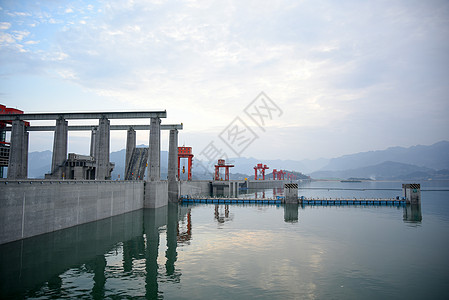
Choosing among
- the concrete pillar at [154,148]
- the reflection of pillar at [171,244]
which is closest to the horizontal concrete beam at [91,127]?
the concrete pillar at [154,148]

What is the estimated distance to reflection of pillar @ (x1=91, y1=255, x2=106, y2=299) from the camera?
18250 mm

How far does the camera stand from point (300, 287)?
1969cm

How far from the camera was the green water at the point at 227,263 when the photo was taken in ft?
62.2

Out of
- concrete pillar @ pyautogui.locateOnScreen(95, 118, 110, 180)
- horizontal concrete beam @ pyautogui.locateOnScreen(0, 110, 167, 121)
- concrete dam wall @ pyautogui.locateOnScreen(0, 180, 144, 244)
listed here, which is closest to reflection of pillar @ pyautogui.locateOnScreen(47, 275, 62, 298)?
concrete dam wall @ pyautogui.locateOnScreen(0, 180, 144, 244)

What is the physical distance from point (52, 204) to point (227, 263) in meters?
22.9

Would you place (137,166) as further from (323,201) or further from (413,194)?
(413,194)

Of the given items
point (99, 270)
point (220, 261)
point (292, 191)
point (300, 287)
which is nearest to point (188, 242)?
point (220, 261)

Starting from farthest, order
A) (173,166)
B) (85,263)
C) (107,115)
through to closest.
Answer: (173,166)
(107,115)
(85,263)

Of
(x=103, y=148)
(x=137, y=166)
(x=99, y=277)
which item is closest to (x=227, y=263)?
(x=99, y=277)

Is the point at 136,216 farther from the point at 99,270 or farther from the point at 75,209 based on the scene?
the point at 99,270

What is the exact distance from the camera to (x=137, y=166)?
72.0 meters

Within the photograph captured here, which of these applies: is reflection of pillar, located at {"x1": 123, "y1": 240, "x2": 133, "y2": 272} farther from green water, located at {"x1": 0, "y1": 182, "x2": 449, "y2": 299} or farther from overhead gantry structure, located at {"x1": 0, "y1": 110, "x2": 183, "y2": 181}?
overhead gantry structure, located at {"x1": 0, "y1": 110, "x2": 183, "y2": 181}

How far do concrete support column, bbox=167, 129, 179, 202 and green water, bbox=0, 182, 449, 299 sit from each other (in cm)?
3643

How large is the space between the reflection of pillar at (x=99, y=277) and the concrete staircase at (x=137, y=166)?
45.2m
